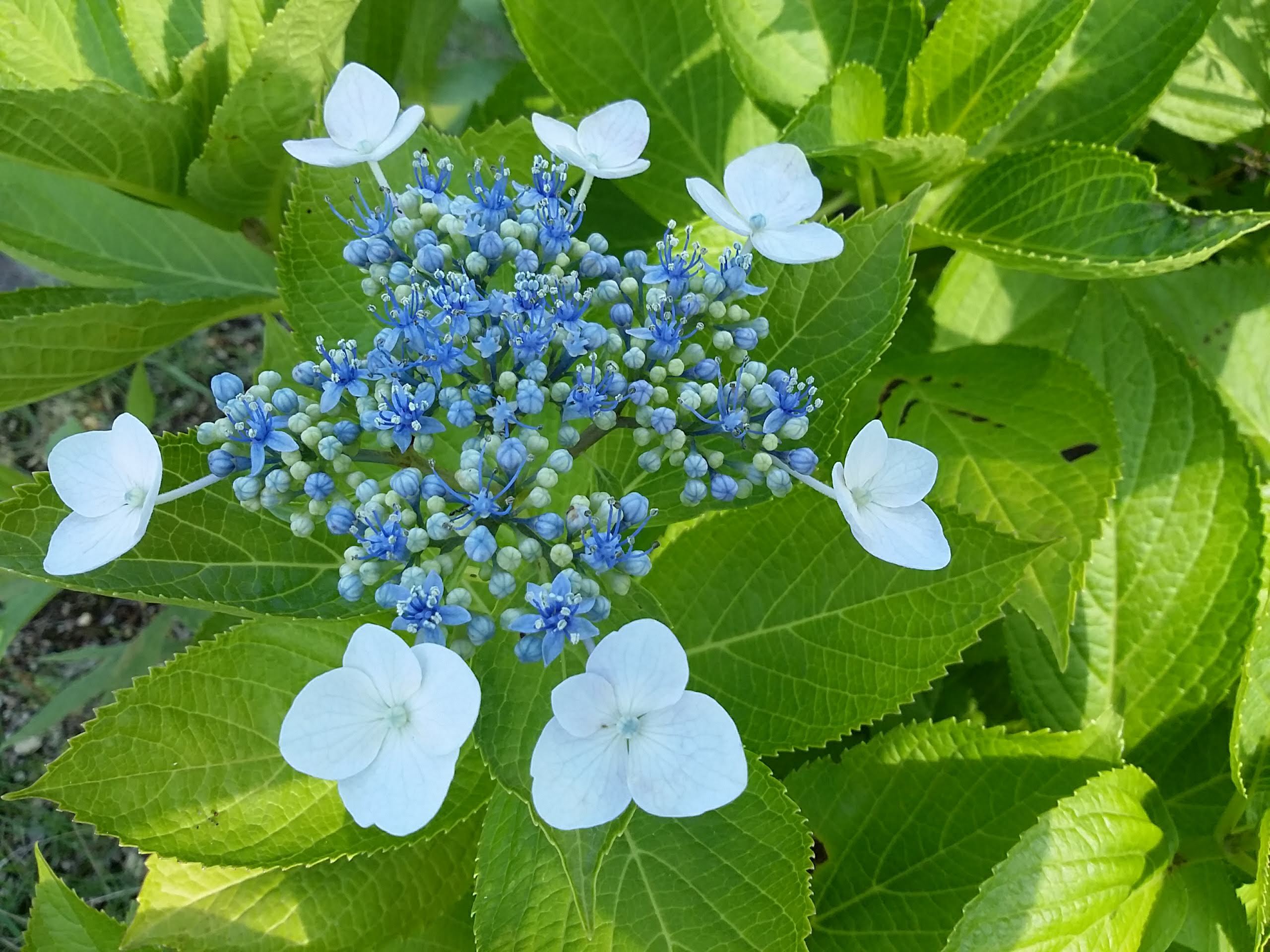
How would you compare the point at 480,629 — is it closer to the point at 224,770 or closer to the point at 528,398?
the point at 528,398

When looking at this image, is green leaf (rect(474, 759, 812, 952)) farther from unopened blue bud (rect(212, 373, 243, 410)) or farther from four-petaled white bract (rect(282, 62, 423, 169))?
four-petaled white bract (rect(282, 62, 423, 169))

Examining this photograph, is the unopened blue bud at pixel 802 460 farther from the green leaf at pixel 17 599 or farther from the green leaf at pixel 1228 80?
the green leaf at pixel 1228 80

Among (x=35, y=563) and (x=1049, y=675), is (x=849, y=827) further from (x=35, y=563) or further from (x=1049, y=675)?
(x=35, y=563)

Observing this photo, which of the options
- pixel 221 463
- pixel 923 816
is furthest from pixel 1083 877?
pixel 221 463

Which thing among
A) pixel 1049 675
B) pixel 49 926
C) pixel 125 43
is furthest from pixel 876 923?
pixel 125 43

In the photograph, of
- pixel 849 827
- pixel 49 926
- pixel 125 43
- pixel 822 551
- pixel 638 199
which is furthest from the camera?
pixel 638 199

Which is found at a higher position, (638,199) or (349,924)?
(638,199)

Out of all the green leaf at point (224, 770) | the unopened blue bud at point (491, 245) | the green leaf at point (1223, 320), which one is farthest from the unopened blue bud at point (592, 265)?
the green leaf at point (1223, 320)
